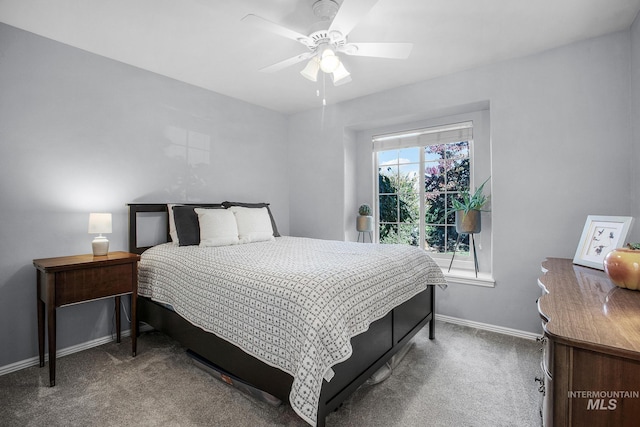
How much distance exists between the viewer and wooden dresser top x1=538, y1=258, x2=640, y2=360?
2.93 feet

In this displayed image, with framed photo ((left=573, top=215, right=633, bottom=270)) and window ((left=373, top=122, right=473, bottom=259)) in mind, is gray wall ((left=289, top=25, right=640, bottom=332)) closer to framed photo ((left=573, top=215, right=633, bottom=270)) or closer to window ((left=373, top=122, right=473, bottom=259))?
window ((left=373, top=122, right=473, bottom=259))

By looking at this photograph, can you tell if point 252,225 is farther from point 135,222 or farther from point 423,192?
point 423,192


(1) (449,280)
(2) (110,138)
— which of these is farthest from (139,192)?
(1) (449,280)

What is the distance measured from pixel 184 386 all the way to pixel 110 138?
2.24 meters

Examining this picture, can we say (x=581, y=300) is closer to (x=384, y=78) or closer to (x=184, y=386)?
(x=184, y=386)

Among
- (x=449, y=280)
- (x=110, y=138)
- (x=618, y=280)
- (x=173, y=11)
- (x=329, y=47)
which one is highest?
(x=173, y=11)

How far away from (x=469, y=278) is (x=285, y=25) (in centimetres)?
287

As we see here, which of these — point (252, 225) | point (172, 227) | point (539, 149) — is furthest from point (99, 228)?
point (539, 149)

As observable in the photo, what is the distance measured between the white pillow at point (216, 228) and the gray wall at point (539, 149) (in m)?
2.27

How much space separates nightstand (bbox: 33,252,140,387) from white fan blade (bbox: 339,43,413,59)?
233cm

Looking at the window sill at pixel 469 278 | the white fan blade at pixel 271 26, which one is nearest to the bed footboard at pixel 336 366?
the window sill at pixel 469 278

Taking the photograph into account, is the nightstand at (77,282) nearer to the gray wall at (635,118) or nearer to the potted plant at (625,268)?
the potted plant at (625,268)

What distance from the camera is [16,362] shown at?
2.27 m

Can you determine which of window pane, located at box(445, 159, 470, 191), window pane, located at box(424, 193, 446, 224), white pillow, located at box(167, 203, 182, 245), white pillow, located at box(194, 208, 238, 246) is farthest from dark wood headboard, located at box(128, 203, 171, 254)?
window pane, located at box(445, 159, 470, 191)
